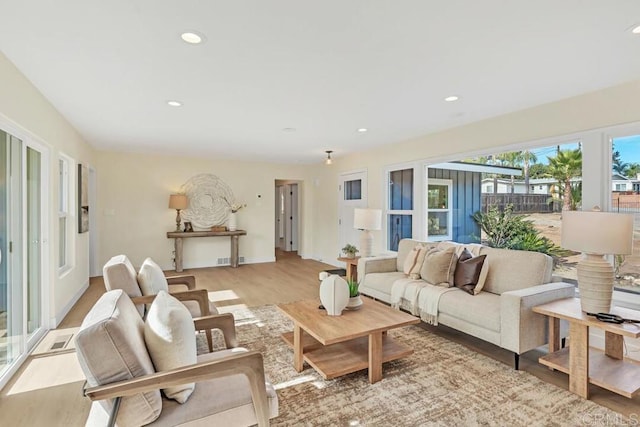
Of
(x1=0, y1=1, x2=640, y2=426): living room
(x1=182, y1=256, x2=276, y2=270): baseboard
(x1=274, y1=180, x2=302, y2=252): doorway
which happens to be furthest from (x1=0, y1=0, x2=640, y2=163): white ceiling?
(x1=274, y1=180, x2=302, y2=252): doorway

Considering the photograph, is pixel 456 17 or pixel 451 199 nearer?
pixel 456 17

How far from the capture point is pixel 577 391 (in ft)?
7.25

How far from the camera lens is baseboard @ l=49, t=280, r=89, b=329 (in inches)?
133

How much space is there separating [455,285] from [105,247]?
594cm

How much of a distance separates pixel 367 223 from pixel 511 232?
7.06 ft

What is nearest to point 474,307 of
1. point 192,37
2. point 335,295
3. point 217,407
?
point 335,295

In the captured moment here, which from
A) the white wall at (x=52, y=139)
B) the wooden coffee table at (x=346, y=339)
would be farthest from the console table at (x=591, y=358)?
the white wall at (x=52, y=139)

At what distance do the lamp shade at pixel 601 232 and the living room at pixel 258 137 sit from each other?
945 millimetres

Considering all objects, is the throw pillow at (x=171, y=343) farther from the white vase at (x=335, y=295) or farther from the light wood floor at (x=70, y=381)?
the white vase at (x=335, y=295)

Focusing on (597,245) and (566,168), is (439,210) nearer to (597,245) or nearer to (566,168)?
(566,168)

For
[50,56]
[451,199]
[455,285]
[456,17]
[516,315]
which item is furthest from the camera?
[451,199]

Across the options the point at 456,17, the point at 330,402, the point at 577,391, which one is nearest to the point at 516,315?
the point at 577,391

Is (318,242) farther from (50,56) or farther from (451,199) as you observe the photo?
(50,56)

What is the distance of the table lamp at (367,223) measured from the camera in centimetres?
476
